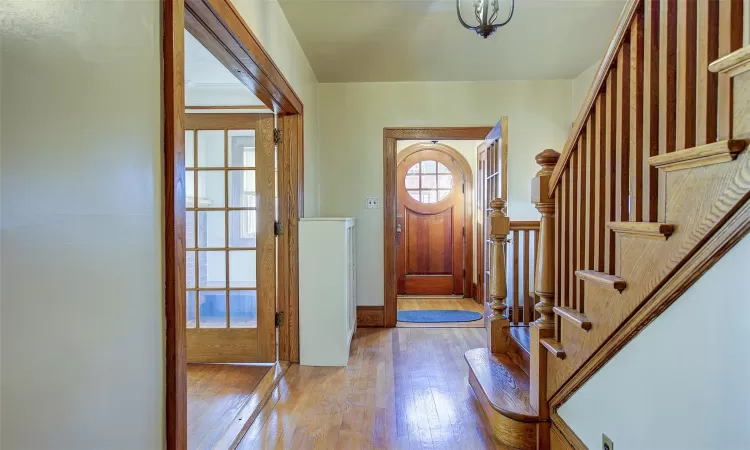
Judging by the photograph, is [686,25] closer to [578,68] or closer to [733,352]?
[733,352]

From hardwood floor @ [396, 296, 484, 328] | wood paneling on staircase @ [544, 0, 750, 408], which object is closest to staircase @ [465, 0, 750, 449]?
wood paneling on staircase @ [544, 0, 750, 408]

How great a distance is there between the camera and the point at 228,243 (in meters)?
2.88

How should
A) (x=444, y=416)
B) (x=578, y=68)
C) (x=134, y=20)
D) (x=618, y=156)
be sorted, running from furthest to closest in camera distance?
1. (x=578, y=68)
2. (x=444, y=416)
3. (x=618, y=156)
4. (x=134, y=20)

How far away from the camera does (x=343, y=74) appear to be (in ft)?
12.1

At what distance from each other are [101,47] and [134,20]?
167 mm

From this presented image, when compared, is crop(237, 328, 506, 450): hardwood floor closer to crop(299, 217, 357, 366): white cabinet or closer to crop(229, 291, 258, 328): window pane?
crop(299, 217, 357, 366): white cabinet

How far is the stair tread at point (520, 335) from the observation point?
2350 mm

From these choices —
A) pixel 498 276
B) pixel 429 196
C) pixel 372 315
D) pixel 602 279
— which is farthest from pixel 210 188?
pixel 429 196

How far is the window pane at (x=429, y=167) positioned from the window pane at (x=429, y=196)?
0.94 ft

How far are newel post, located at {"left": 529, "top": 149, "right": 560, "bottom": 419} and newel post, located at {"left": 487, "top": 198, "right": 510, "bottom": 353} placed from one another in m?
0.79

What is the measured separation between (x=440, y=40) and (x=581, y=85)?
1592mm

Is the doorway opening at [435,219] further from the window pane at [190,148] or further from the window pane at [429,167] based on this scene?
the window pane at [190,148]

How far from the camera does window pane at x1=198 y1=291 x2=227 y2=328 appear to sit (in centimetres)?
288

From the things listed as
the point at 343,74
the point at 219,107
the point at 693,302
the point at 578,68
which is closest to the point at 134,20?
the point at 693,302
